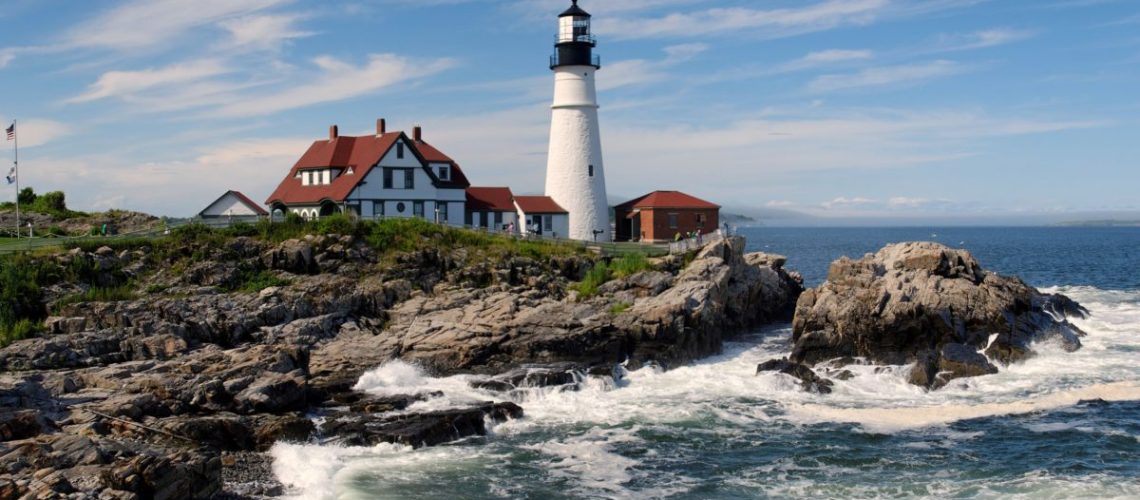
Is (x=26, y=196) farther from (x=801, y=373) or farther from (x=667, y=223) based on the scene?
(x=801, y=373)

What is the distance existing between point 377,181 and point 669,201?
48.2 ft

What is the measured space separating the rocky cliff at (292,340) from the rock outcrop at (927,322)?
3.87m

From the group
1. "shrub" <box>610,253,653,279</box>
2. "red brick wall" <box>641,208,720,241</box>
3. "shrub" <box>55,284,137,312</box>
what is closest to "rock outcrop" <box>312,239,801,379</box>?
"shrub" <box>610,253,653,279</box>

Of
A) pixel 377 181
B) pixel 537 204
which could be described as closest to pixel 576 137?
pixel 537 204

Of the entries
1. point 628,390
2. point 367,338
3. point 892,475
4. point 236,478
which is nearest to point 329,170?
point 367,338

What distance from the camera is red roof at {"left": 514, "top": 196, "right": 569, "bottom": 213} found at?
47844mm

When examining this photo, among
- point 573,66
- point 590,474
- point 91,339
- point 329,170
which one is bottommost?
point 590,474

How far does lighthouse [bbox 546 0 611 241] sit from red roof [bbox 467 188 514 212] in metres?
2.27

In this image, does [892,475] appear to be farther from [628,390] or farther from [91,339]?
[91,339]

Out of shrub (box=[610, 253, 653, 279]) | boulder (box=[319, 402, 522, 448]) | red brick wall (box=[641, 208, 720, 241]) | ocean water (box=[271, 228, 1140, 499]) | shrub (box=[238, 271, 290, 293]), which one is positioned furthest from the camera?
red brick wall (box=[641, 208, 720, 241])

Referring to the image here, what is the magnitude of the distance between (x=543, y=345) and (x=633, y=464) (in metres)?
9.71

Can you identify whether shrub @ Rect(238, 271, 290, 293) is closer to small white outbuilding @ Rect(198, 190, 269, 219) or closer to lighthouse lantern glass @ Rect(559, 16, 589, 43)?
small white outbuilding @ Rect(198, 190, 269, 219)

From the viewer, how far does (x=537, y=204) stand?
48281mm

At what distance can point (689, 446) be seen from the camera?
23.8 meters
